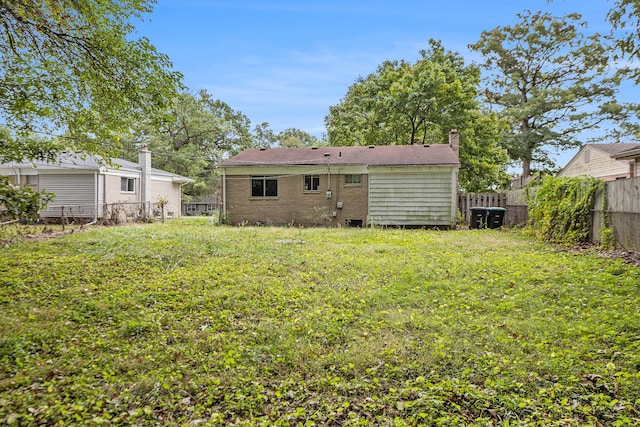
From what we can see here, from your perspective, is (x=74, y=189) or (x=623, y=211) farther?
(x=74, y=189)

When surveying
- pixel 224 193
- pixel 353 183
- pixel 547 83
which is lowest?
pixel 224 193

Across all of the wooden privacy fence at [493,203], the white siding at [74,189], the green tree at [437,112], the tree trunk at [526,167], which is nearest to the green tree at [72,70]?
the white siding at [74,189]

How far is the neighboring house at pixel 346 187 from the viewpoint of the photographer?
15.3 metres

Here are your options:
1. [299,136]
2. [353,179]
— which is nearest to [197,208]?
[353,179]

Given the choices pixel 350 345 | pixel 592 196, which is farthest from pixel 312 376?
pixel 592 196

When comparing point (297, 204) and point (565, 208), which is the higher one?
point (297, 204)

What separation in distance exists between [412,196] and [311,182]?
15.0 ft

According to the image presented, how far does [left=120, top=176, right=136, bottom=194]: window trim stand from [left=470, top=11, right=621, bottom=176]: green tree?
1008 inches

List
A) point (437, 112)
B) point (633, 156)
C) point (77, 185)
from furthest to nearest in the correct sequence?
1. point (437, 112)
2. point (77, 185)
3. point (633, 156)

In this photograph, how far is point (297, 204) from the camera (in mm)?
16547

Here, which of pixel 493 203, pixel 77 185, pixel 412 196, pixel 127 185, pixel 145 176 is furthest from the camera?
pixel 145 176

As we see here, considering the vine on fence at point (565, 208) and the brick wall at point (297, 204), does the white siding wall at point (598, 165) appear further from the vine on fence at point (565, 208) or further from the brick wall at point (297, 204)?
the brick wall at point (297, 204)

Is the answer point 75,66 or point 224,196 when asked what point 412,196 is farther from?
point 75,66

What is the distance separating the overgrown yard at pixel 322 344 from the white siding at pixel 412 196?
8376 millimetres
